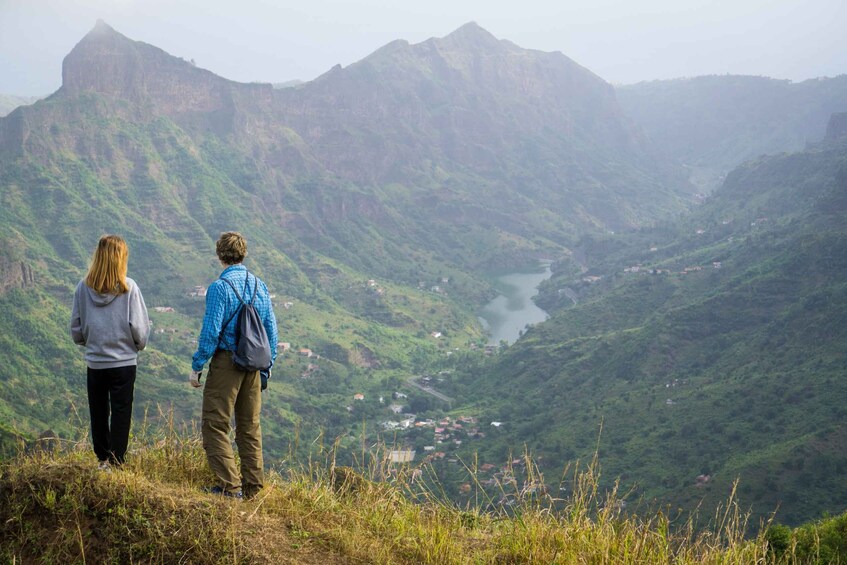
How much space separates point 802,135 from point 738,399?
616 feet

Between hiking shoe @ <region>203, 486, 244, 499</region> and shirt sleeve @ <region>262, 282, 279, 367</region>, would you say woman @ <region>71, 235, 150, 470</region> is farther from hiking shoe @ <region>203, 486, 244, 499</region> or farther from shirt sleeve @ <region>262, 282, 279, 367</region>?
shirt sleeve @ <region>262, 282, 279, 367</region>

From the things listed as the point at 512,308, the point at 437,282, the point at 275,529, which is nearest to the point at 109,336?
the point at 275,529

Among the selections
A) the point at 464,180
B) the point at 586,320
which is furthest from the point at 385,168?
the point at 586,320

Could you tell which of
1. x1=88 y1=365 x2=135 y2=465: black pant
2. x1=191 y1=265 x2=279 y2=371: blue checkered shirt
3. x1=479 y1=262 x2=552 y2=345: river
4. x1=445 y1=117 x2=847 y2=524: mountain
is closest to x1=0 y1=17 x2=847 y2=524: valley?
x1=445 y1=117 x2=847 y2=524: mountain

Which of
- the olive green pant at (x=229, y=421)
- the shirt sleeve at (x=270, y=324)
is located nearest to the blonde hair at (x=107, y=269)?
the olive green pant at (x=229, y=421)

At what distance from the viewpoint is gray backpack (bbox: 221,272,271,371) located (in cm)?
528

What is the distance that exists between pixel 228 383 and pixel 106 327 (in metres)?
1.10

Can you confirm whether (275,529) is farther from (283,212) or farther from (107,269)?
(283,212)

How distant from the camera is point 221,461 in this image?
5.36 metres

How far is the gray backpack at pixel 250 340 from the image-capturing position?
17.3ft

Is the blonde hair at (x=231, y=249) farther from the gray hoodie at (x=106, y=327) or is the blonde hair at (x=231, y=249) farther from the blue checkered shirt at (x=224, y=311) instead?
the gray hoodie at (x=106, y=327)

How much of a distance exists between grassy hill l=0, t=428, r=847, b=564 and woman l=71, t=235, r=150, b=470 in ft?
1.13

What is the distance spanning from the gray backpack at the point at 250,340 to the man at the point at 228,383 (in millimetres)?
34

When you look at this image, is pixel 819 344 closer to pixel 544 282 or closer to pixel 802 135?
pixel 544 282
